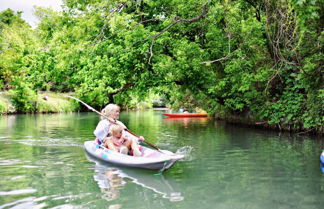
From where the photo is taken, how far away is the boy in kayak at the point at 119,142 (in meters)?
7.05

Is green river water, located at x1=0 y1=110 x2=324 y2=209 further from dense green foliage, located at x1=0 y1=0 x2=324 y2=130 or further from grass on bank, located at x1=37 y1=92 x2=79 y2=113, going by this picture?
grass on bank, located at x1=37 y1=92 x2=79 y2=113

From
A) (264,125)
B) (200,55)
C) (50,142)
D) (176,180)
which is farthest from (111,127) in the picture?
(264,125)

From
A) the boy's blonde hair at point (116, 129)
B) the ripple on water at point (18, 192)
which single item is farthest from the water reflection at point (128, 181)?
the ripple on water at point (18, 192)

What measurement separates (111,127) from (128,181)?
222cm

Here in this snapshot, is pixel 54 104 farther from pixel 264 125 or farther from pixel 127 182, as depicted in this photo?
pixel 127 182

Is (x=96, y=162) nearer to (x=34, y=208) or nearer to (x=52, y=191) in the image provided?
(x=52, y=191)

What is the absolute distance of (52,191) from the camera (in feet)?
16.3

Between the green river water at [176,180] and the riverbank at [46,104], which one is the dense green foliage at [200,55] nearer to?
the green river water at [176,180]

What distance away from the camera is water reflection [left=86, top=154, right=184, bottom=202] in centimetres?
484

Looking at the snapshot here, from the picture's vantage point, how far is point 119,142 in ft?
24.2

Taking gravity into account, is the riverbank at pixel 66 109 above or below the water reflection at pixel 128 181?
A: above

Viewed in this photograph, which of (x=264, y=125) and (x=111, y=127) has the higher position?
(x=111, y=127)

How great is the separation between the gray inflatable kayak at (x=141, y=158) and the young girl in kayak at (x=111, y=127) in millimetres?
228

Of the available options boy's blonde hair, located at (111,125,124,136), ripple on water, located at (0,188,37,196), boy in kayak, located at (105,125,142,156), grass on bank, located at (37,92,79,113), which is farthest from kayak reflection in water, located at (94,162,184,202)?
grass on bank, located at (37,92,79,113)
